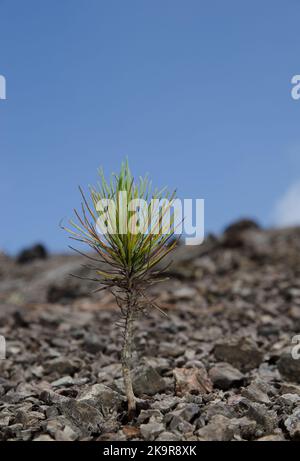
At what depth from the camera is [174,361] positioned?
5328 mm

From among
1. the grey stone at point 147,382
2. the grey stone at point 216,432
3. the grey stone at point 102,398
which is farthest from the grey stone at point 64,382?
the grey stone at point 216,432

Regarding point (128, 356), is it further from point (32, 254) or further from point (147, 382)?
point (32, 254)

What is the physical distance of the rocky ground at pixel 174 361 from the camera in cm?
349

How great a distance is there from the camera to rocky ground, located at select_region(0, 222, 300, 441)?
137 inches

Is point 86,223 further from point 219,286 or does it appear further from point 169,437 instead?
point 219,286

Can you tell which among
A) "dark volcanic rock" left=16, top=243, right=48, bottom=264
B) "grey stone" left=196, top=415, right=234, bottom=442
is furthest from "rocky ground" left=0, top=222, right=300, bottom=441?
"dark volcanic rock" left=16, top=243, right=48, bottom=264

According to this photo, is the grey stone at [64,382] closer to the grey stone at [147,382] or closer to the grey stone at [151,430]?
the grey stone at [147,382]

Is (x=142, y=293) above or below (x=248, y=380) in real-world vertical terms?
above

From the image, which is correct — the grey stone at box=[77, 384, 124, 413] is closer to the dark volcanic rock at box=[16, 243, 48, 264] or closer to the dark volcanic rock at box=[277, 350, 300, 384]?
the dark volcanic rock at box=[277, 350, 300, 384]

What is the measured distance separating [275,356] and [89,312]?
4.27 m

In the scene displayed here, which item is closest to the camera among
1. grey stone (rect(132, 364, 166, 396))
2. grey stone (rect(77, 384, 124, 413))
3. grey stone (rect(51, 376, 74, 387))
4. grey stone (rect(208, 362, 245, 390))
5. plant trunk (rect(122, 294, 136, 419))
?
plant trunk (rect(122, 294, 136, 419))

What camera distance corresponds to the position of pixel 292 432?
11.1 feet

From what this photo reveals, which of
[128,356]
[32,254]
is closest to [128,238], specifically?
[128,356]
